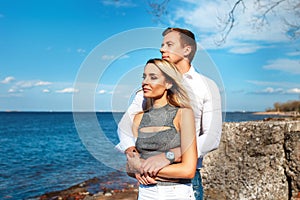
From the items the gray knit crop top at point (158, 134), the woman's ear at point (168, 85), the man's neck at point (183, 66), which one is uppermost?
the man's neck at point (183, 66)

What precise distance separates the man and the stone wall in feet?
9.91

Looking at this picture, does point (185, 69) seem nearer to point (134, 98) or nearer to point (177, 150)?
point (134, 98)

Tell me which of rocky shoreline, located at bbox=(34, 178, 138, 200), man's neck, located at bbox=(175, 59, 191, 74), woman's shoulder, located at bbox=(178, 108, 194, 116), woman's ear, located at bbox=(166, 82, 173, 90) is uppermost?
man's neck, located at bbox=(175, 59, 191, 74)

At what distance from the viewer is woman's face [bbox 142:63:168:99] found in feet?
5.74

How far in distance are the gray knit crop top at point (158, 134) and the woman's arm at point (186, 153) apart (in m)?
0.04

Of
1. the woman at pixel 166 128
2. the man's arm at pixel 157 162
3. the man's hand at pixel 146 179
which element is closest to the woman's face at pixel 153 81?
the woman at pixel 166 128

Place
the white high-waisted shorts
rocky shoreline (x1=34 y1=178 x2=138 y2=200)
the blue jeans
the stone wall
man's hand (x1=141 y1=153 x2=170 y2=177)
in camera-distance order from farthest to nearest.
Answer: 1. rocky shoreline (x1=34 y1=178 x2=138 y2=200)
2. the stone wall
3. the blue jeans
4. the white high-waisted shorts
5. man's hand (x1=141 y1=153 x2=170 y2=177)

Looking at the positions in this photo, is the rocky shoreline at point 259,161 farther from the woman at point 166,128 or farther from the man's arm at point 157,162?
the man's arm at point 157,162

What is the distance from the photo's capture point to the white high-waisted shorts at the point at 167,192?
6.08 feet

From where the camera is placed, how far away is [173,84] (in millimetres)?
1817

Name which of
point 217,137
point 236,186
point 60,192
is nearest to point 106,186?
point 60,192

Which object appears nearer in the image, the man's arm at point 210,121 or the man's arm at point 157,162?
the man's arm at point 157,162

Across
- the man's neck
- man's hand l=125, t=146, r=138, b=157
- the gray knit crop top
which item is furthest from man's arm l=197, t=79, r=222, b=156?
man's hand l=125, t=146, r=138, b=157

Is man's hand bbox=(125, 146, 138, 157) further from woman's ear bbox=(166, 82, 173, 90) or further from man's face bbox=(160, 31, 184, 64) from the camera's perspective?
→ man's face bbox=(160, 31, 184, 64)
